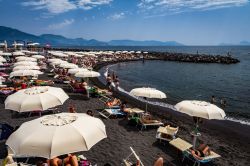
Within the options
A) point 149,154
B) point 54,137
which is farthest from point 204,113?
point 54,137

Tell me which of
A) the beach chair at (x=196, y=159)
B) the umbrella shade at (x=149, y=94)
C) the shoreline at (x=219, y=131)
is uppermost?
the umbrella shade at (x=149, y=94)

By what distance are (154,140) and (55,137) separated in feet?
22.9

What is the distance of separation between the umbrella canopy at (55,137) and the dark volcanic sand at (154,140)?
3.59 metres

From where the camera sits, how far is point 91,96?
63.4 feet

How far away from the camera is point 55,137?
5.35 m

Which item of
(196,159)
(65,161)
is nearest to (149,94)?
(196,159)

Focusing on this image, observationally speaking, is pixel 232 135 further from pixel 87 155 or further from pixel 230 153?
pixel 87 155

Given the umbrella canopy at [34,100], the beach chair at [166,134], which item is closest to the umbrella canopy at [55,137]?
the umbrella canopy at [34,100]

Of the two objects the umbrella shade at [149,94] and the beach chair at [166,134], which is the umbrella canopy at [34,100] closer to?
the umbrella shade at [149,94]

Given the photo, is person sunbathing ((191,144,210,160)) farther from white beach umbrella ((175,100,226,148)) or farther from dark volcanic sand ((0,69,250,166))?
white beach umbrella ((175,100,226,148))

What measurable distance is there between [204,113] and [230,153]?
3598mm

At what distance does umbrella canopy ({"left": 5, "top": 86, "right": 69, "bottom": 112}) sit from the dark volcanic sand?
6.95 ft

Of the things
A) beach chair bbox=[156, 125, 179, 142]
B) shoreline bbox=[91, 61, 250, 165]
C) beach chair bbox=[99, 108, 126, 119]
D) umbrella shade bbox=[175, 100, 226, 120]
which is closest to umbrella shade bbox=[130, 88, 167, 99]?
beach chair bbox=[156, 125, 179, 142]

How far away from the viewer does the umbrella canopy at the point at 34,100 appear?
880 centimetres
